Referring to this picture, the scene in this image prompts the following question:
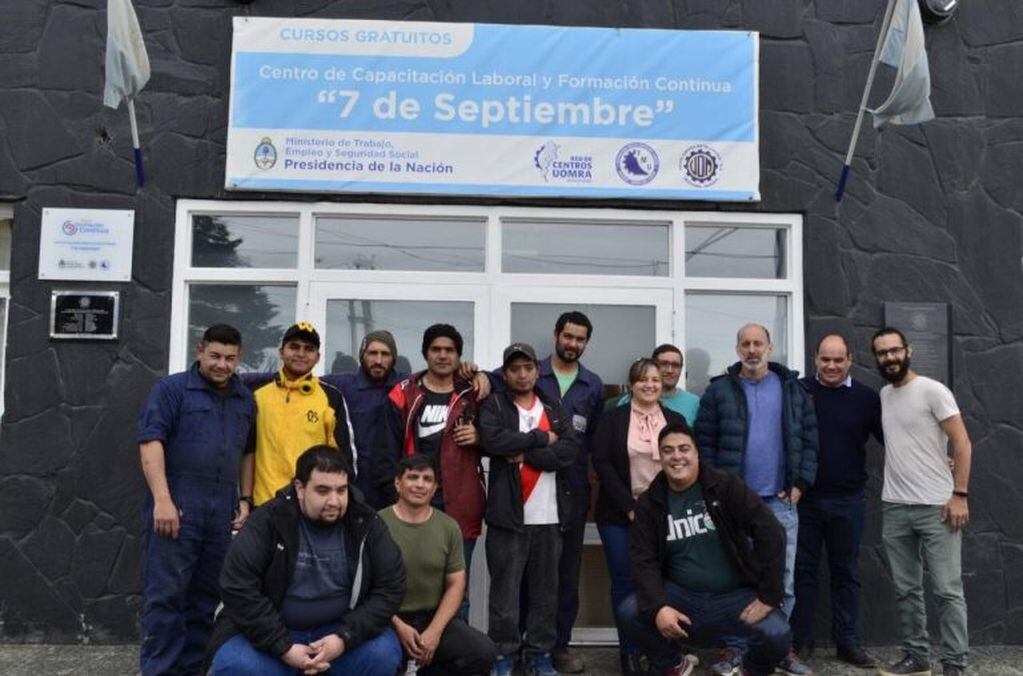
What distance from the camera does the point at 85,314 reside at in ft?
18.1

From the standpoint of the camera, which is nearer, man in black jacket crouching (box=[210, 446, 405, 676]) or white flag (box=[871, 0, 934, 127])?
man in black jacket crouching (box=[210, 446, 405, 676])

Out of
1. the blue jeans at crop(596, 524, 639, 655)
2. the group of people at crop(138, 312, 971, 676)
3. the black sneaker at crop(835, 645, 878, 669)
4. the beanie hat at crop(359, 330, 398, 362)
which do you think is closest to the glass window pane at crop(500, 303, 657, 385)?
the group of people at crop(138, 312, 971, 676)

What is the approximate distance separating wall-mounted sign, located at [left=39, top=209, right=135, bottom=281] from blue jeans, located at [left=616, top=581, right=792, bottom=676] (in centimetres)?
360

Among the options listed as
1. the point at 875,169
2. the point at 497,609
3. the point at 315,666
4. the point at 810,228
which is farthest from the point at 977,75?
the point at 315,666

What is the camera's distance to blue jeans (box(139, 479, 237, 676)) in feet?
14.4

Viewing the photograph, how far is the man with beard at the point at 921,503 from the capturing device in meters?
4.69

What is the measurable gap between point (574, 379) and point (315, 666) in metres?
2.13

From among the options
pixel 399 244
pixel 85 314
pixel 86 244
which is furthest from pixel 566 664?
pixel 86 244

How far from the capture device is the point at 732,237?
5.88m

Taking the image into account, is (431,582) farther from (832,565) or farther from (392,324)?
(832,565)

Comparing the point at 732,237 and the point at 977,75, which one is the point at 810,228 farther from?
the point at 977,75

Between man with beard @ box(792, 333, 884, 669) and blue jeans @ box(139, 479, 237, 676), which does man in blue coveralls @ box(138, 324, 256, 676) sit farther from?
man with beard @ box(792, 333, 884, 669)

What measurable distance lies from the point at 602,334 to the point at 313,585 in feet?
8.63

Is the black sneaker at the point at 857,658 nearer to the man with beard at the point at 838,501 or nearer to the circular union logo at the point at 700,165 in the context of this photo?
the man with beard at the point at 838,501
